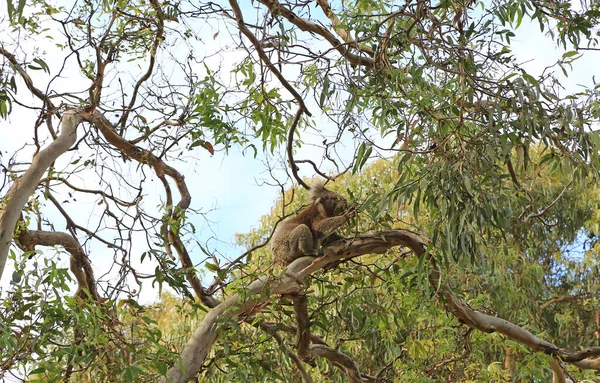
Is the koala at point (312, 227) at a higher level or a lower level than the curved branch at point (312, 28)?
lower

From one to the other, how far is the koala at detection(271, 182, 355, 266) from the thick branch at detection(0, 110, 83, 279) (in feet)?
4.70

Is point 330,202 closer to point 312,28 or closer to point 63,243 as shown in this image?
point 312,28

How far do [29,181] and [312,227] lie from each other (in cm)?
170

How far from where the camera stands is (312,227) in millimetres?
4676

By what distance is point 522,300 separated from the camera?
9320 mm

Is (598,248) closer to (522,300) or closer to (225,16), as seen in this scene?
(522,300)

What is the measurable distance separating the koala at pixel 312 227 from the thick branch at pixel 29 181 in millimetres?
1433

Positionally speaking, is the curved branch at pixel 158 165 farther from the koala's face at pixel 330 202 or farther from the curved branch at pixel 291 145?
the koala's face at pixel 330 202

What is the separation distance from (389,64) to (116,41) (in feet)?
6.72

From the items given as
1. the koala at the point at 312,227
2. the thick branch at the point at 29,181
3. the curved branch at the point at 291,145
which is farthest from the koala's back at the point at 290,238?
the thick branch at the point at 29,181

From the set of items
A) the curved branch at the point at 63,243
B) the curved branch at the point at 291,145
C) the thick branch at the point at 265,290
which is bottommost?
the thick branch at the point at 265,290

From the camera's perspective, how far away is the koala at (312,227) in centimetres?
446

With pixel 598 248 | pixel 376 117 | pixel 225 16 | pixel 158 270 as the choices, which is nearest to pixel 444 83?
pixel 376 117

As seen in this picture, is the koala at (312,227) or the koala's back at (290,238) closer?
the koala at (312,227)
